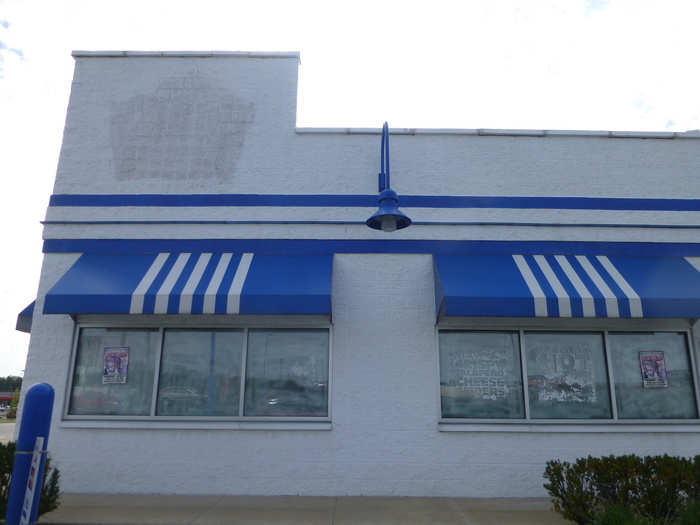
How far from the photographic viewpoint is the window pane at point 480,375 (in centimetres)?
804

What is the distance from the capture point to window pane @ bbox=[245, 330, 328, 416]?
7992 millimetres

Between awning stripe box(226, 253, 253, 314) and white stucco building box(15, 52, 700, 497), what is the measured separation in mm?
36

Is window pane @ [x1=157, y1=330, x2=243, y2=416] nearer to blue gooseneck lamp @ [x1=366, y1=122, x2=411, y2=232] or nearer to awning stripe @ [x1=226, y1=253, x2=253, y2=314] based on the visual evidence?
awning stripe @ [x1=226, y1=253, x2=253, y2=314]

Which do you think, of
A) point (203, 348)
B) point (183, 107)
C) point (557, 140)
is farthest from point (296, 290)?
point (557, 140)

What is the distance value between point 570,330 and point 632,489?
2.89 meters

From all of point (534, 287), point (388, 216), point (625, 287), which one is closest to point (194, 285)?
point (388, 216)

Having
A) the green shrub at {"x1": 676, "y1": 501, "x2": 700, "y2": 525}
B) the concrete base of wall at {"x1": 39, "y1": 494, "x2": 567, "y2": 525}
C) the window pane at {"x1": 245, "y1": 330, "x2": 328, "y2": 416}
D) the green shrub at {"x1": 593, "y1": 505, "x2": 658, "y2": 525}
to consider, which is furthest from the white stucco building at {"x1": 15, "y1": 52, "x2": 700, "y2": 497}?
the green shrub at {"x1": 676, "y1": 501, "x2": 700, "y2": 525}

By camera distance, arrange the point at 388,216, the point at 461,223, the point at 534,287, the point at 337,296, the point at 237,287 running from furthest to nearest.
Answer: the point at 461,223
the point at 337,296
the point at 534,287
the point at 237,287
the point at 388,216

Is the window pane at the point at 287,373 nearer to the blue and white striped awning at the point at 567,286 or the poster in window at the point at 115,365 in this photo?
the poster in window at the point at 115,365

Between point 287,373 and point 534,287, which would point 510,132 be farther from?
point 287,373

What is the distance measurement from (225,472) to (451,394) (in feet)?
11.8

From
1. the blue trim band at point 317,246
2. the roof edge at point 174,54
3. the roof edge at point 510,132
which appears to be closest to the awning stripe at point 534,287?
the blue trim band at point 317,246

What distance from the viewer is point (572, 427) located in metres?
7.86

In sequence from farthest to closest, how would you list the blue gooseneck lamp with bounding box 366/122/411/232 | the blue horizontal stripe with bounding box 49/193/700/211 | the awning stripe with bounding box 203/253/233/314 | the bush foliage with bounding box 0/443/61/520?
the blue horizontal stripe with bounding box 49/193/700/211, the awning stripe with bounding box 203/253/233/314, the blue gooseneck lamp with bounding box 366/122/411/232, the bush foliage with bounding box 0/443/61/520
